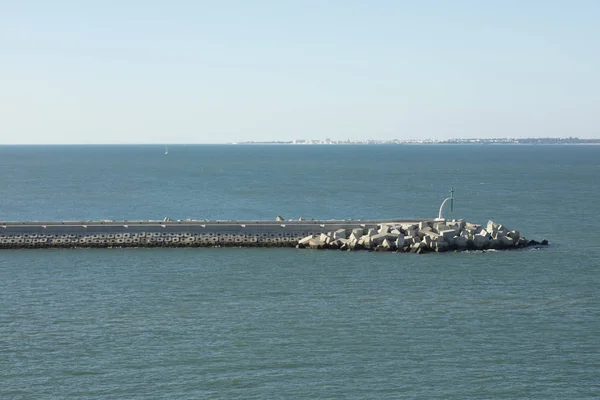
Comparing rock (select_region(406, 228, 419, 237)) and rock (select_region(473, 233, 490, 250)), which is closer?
rock (select_region(473, 233, 490, 250))

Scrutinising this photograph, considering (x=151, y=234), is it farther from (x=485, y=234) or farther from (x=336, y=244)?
(x=485, y=234)

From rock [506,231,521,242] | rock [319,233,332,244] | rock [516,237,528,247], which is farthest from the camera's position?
rock [506,231,521,242]

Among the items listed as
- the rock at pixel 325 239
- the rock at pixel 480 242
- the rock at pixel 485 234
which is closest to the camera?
the rock at pixel 480 242

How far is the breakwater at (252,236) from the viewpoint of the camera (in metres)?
53.8

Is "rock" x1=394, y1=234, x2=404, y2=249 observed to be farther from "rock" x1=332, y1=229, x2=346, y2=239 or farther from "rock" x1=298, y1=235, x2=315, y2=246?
"rock" x1=298, y1=235, x2=315, y2=246

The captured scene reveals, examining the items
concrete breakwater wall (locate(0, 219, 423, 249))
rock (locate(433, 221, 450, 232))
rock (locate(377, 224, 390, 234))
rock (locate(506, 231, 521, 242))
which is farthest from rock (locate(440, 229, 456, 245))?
concrete breakwater wall (locate(0, 219, 423, 249))

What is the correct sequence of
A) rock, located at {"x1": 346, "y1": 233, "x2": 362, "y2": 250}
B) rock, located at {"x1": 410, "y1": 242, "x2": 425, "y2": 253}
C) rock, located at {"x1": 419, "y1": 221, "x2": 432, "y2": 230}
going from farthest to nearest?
rock, located at {"x1": 419, "y1": 221, "x2": 432, "y2": 230}
rock, located at {"x1": 346, "y1": 233, "x2": 362, "y2": 250}
rock, located at {"x1": 410, "y1": 242, "x2": 425, "y2": 253}

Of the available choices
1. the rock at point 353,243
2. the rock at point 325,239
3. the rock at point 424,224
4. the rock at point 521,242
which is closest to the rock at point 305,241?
the rock at point 325,239

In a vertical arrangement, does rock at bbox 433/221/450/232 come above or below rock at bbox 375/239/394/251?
above

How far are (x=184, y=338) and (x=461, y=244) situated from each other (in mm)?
25839

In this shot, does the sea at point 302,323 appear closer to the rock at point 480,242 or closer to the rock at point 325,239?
the rock at point 325,239

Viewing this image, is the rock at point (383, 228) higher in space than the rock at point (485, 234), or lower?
higher

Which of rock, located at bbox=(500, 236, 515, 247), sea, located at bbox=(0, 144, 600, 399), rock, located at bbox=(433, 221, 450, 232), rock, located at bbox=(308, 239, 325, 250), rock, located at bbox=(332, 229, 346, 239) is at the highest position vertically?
rock, located at bbox=(433, 221, 450, 232)

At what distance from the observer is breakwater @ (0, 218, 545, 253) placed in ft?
177
